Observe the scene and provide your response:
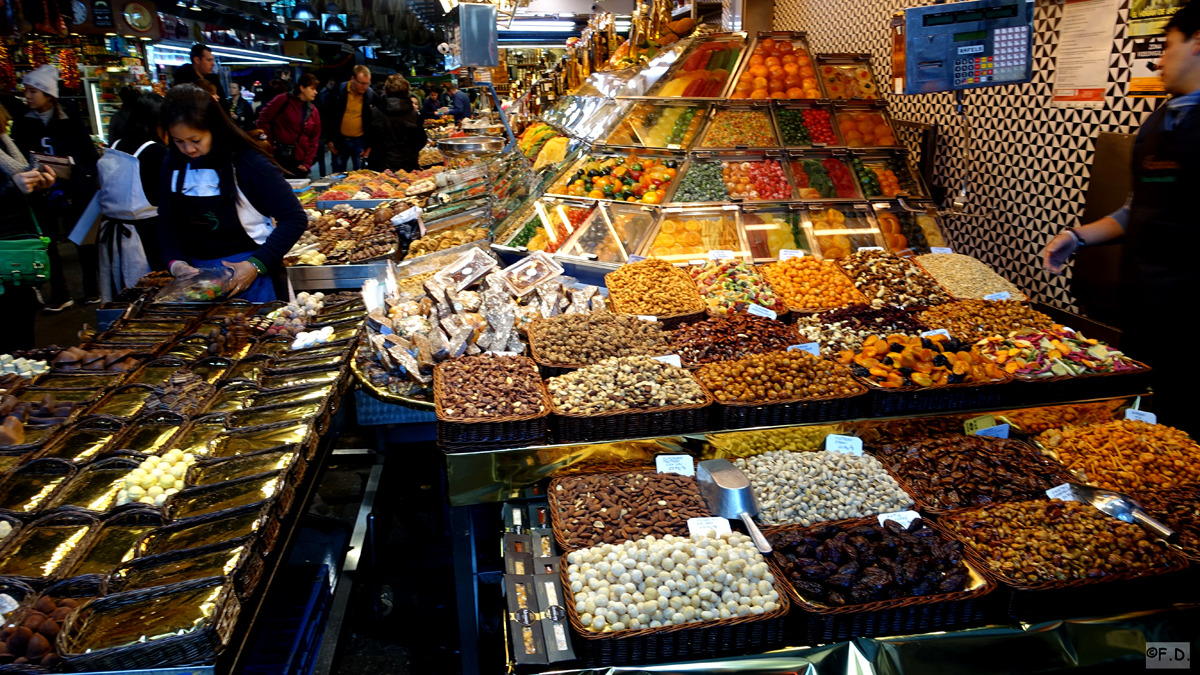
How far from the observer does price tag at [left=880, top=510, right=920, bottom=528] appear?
2199 mm

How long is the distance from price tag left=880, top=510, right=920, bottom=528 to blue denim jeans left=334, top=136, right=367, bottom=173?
34.9 feet

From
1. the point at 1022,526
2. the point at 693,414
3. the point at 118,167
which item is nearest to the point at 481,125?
the point at 118,167

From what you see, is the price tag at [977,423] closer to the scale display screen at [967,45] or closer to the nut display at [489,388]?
the nut display at [489,388]

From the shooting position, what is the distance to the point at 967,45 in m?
3.68

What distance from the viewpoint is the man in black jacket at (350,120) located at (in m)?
10.3

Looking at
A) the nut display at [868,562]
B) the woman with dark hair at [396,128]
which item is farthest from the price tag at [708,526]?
the woman with dark hair at [396,128]

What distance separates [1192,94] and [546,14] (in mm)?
11366

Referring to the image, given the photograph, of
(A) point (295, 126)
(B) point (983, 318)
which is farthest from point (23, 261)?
(A) point (295, 126)

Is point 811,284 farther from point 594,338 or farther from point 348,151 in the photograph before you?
point 348,151

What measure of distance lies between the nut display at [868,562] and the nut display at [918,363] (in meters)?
0.72

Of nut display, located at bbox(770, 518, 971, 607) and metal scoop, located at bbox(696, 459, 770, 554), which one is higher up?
metal scoop, located at bbox(696, 459, 770, 554)

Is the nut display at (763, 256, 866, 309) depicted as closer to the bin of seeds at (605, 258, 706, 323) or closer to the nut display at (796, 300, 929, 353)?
the nut display at (796, 300, 929, 353)

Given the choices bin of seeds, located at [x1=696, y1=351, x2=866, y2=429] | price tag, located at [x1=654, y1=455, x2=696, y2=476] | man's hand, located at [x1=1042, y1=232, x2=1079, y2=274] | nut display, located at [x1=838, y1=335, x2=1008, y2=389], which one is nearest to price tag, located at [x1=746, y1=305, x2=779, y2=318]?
nut display, located at [x1=838, y1=335, x2=1008, y2=389]

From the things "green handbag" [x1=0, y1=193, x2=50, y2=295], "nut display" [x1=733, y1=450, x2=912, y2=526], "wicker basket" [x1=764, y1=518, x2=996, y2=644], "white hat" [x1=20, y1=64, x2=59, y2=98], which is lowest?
"wicker basket" [x1=764, y1=518, x2=996, y2=644]
